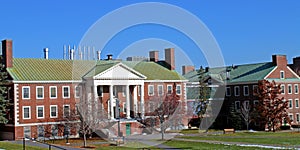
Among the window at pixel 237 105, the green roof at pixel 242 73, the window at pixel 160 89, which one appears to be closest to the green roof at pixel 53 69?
the window at pixel 160 89

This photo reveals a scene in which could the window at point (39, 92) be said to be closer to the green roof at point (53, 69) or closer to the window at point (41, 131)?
the green roof at point (53, 69)

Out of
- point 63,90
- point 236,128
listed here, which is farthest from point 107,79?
point 236,128

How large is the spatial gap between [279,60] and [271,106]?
462 inches

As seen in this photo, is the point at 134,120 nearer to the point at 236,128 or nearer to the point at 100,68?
the point at 100,68

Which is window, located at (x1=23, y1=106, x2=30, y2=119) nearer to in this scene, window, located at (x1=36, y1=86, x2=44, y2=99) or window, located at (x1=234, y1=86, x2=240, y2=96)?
window, located at (x1=36, y1=86, x2=44, y2=99)

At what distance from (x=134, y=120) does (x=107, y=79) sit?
583cm

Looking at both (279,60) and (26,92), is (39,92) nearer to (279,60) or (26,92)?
(26,92)

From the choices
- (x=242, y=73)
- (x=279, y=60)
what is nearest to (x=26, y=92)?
(x=242, y=73)

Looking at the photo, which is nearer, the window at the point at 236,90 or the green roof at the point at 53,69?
the green roof at the point at 53,69

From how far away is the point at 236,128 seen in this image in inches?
2744

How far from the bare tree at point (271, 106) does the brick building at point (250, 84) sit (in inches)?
170

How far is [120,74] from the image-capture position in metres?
60.8

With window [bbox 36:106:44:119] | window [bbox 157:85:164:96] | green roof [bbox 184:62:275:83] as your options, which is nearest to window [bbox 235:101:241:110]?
green roof [bbox 184:62:275:83]

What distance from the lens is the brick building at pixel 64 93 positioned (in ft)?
172
